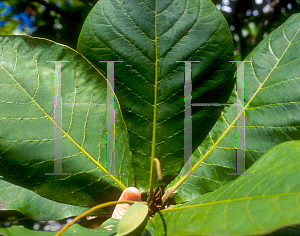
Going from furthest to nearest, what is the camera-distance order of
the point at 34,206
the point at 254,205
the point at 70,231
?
the point at 34,206 → the point at 70,231 → the point at 254,205

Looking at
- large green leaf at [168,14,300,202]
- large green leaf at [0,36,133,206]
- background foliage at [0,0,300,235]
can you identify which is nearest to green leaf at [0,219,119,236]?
large green leaf at [0,36,133,206]

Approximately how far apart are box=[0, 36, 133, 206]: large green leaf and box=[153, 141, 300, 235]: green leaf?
0.24m

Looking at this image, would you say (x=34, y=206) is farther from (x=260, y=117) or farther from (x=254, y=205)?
(x=260, y=117)

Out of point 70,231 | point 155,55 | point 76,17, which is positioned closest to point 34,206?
point 70,231

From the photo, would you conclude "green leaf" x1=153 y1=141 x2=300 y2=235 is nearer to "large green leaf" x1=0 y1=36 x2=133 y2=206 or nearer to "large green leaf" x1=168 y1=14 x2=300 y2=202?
"large green leaf" x1=168 y1=14 x2=300 y2=202

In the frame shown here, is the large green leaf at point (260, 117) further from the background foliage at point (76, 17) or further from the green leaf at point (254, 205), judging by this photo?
the background foliage at point (76, 17)

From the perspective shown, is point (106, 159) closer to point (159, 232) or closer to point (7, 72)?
point (159, 232)

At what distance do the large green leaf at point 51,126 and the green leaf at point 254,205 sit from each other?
0.77ft

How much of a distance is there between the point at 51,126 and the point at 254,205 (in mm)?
507

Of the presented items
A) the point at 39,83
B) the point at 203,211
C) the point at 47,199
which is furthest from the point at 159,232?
the point at 39,83

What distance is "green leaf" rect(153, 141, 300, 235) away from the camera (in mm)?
342

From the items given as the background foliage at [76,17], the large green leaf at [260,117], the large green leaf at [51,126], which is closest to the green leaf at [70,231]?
the large green leaf at [51,126]

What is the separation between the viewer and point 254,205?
0.38 m

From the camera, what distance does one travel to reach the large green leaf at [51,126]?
1.93 feet
